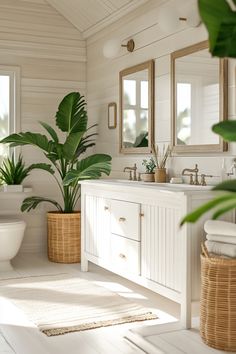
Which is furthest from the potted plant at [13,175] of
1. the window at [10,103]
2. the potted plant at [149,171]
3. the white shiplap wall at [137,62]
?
the potted plant at [149,171]

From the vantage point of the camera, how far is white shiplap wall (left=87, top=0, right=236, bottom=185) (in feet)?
12.1

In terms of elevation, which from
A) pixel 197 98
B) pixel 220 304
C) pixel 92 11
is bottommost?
pixel 220 304

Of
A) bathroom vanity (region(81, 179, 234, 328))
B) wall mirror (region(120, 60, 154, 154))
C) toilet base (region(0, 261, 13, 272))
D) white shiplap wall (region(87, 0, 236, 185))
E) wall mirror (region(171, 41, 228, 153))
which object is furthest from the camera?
toilet base (region(0, 261, 13, 272))

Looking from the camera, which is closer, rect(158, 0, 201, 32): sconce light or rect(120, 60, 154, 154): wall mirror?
rect(158, 0, 201, 32): sconce light

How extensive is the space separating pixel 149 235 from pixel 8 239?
1.62 m

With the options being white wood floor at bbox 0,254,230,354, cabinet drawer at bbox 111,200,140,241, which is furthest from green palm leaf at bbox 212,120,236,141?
cabinet drawer at bbox 111,200,140,241

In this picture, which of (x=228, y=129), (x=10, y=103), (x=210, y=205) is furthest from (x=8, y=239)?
(x=210, y=205)

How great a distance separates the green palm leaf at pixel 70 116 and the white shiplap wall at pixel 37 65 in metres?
0.49

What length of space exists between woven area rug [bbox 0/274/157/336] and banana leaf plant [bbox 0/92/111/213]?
91 cm

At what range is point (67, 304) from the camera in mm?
3459

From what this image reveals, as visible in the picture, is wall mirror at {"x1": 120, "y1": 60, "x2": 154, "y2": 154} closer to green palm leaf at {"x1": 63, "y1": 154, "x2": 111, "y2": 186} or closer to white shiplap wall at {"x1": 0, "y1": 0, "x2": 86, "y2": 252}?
green palm leaf at {"x1": 63, "y1": 154, "x2": 111, "y2": 186}

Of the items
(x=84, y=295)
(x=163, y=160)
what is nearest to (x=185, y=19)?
(x=163, y=160)

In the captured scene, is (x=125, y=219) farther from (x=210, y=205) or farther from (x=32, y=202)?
(x=210, y=205)

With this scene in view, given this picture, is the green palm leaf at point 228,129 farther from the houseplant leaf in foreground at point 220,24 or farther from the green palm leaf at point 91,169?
the green palm leaf at point 91,169
